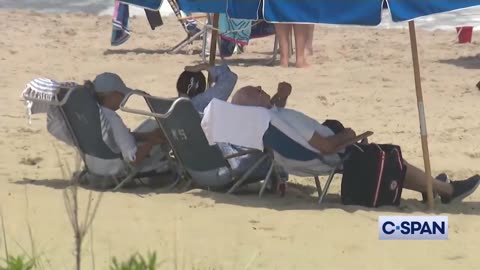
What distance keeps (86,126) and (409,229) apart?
2192 mm

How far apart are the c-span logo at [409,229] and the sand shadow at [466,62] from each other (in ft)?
21.4

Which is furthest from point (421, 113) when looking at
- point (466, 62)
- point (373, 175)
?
point (466, 62)

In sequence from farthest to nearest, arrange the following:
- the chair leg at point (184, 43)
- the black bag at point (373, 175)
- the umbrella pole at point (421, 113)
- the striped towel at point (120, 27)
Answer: the chair leg at point (184, 43)
the striped towel at point (120, 27)
the black bag at point (373, 175)
the umbrella pole at point (421, 113)

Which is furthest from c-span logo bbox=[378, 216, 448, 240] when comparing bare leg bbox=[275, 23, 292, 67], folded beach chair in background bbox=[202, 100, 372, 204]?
bare leg bbox=[275, 23, 292, 67]

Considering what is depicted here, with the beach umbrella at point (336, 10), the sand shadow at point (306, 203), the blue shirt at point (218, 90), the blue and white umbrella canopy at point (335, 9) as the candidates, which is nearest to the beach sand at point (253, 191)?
the sand shadow at point (306, 203)

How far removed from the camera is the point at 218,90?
6840mm

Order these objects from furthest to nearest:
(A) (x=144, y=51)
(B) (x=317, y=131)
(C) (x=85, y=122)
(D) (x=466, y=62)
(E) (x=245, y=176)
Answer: (A) (x=144, y=51) → (D) (x=466, y=62) → (C) (x=85, y=122) → (E) (x=245, y=176) → (B) (x=317, y=131)

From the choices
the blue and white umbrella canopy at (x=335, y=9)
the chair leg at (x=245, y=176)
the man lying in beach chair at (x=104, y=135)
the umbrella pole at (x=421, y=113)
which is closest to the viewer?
the blue and white umbrella canopy at (x=335, y=9)

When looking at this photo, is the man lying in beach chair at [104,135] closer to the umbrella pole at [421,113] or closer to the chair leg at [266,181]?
the chair leg at [266,181]

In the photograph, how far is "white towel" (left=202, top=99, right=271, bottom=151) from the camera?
6.37 meters

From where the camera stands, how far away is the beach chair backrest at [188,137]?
21.7ft

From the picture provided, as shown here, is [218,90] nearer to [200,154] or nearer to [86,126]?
[200,154]

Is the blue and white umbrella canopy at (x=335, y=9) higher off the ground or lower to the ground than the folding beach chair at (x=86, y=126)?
higher

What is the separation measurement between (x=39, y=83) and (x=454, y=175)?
2899 mm
